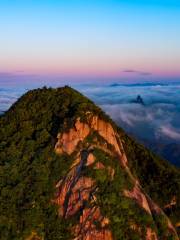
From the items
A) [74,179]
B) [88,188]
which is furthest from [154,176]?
[74,179]

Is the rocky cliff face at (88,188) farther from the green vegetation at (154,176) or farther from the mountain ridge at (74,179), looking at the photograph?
the green vegetation at (154,176)

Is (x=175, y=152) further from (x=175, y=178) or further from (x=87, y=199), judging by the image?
(x=87, y=199)

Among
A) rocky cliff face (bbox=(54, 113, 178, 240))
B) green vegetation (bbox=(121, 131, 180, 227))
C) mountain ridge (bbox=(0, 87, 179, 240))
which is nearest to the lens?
rocky cliff face (bbox=(54, 113, 178, 240))

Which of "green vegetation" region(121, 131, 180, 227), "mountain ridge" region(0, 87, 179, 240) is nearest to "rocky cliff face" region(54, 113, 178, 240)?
"mountain ridge" region(0, 87, 179, 240)

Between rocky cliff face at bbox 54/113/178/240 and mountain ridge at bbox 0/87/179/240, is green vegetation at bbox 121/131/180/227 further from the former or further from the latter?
rocky cliff face at bbox 54/113/178/240

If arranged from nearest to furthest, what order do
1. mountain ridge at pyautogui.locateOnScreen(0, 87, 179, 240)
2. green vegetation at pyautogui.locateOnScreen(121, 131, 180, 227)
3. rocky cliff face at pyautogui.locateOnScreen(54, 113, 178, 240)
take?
rocky cliff face at pyautogui.locateOnScreen(54, 113, 178, 240)
mountain ridge at pyautogui.locateOnScreen(0, 87, 179, 240)
green vegetation at pyautogui.locateOnScreen(121, 131, 180, 227)

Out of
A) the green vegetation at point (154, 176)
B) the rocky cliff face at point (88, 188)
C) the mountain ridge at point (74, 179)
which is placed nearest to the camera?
the rocky cliff face at point (88, 188)

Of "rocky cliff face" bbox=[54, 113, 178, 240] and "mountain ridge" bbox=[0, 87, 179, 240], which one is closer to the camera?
"rocky cliff face" bbox=[54, 113, 178, 240]

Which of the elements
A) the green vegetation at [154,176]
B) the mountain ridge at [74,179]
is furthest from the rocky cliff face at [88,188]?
the green vegetation at [154,176]
